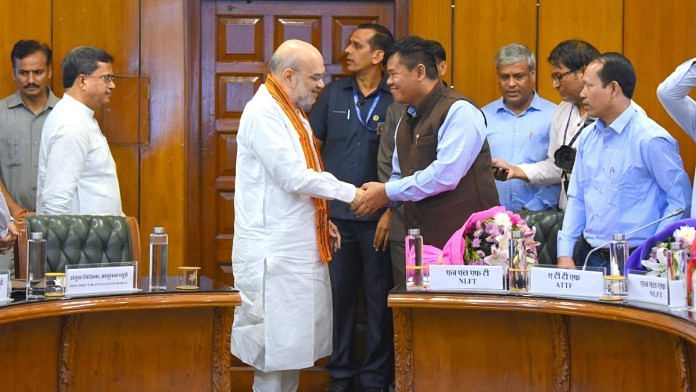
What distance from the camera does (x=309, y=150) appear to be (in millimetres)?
4387

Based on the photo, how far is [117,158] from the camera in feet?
18.3

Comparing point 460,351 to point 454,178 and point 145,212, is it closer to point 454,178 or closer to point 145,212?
point 454,178

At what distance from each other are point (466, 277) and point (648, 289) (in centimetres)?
60

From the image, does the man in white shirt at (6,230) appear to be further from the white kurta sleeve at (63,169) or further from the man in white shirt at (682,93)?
the man in white shirt at (682,93)

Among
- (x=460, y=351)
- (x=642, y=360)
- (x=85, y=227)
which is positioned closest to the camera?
(x=642, y=360)

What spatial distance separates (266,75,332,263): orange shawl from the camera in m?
4.33

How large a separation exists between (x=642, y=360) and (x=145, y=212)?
3.16 m

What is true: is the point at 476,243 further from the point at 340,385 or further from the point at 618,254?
the point at 340,385

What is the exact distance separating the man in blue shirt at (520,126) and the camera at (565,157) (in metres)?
0.38

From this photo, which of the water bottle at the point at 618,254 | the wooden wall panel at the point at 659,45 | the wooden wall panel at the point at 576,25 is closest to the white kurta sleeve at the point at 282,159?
the water bottle at the point at 618,254

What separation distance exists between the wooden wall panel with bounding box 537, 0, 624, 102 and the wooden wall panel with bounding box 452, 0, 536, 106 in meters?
0.07

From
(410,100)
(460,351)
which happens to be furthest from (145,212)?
(460,351)

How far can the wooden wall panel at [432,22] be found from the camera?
5625mm

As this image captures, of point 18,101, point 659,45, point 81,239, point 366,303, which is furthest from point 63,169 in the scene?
point 659,45
